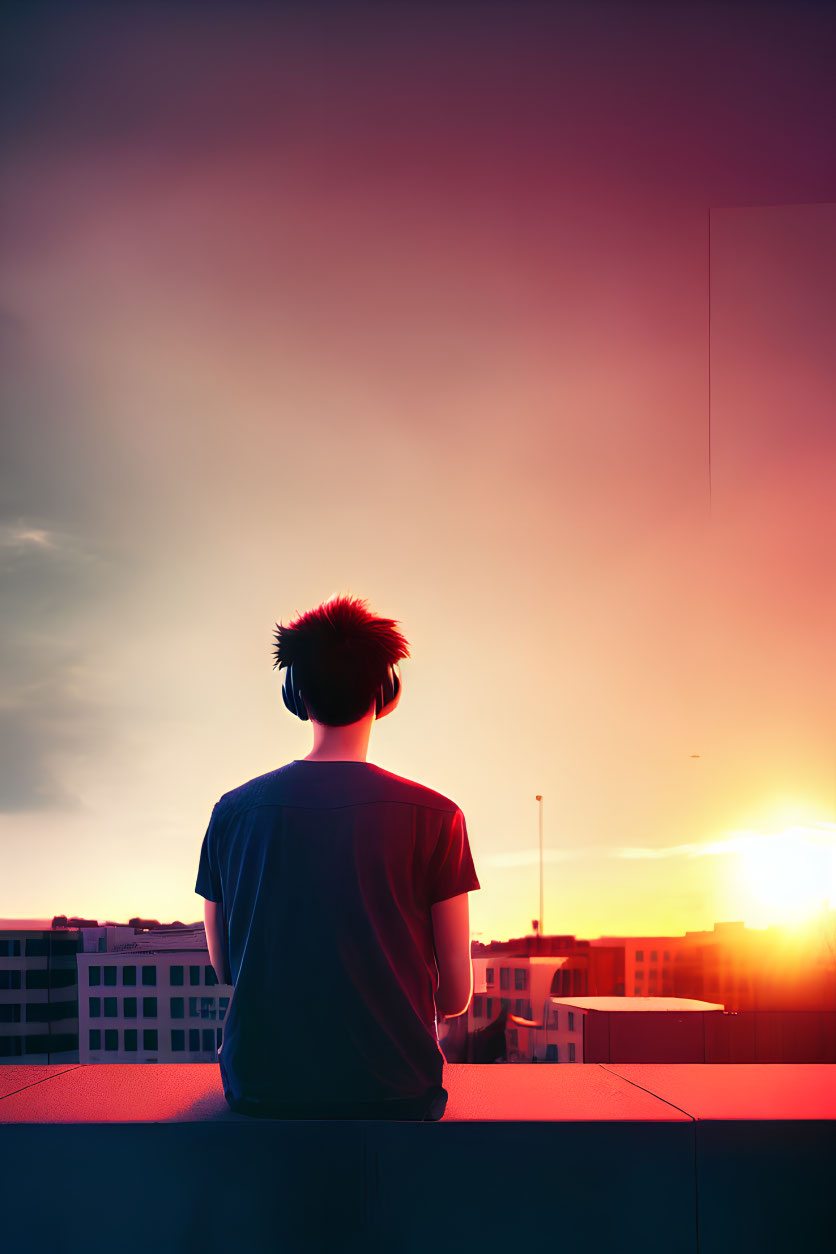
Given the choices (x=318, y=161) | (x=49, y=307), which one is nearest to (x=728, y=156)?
(x=318, y=161)

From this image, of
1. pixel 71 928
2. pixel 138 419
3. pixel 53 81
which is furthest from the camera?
pixel 71 928

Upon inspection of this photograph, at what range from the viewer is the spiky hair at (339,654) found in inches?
45.9

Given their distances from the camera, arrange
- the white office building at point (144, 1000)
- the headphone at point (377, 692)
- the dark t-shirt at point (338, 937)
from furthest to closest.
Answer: the white office building at point (144, 1000) < the headphone at point (377, 692) < the dark t-shirt at point (338, 937)

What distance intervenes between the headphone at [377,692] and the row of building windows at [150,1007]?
4843mm

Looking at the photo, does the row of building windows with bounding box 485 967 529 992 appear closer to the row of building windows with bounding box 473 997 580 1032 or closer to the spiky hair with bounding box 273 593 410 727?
the row of building windows with bounding box 473 997 580 1032

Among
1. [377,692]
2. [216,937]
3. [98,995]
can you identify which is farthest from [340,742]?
[98,995]

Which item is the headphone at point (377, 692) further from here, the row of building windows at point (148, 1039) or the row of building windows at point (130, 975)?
the row of building windows at point (148, 1039)

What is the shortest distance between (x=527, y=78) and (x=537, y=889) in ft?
13.4

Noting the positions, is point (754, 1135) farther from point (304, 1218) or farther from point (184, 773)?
point (184, 773)

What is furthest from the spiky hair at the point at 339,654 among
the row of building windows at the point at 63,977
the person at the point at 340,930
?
the row of building windows at the point at 63,977

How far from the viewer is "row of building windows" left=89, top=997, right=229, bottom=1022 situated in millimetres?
5531

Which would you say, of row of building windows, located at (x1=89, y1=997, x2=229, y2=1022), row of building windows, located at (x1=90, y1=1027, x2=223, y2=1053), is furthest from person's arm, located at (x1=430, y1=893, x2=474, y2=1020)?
row of building windows, located at (x1=90, y1=1027, x2=223, y2=1053)

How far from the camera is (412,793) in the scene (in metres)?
1.12

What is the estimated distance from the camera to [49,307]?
3.15m
